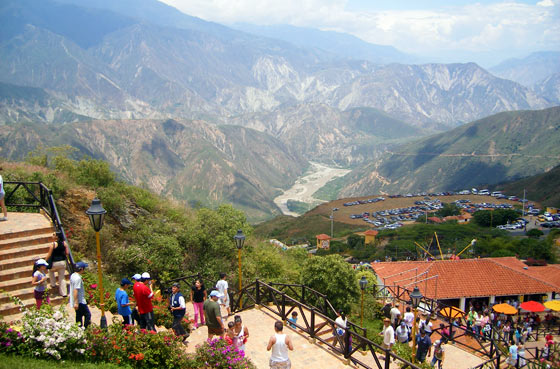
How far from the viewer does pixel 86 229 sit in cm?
1948

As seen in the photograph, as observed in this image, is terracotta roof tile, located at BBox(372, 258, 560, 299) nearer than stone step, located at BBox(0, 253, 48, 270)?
No

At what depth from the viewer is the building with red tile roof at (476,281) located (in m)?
30.1

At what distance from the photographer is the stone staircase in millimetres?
11278

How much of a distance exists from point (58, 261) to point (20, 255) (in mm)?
1784

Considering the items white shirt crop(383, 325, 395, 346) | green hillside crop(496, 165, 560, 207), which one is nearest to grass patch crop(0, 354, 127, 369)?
white shirt crop(383, 325, 395, 346)

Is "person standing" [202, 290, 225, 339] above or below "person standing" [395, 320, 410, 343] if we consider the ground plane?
above

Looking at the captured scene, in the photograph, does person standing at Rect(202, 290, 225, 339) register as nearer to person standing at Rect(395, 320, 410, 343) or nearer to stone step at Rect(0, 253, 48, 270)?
stone step at Rect(0, 253, 48, 270)

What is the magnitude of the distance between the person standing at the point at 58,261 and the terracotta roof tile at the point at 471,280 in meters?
23.3

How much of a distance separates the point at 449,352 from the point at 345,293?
23.5 ft

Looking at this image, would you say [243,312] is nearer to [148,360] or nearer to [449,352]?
[148,360]

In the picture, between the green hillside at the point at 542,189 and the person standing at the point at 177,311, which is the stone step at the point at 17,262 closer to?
the person standing at the point at 177,311

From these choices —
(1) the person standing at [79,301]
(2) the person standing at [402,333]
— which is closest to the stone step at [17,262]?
Answer: (1) the person standing at [79,301]

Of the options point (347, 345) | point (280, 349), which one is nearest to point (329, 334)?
point (347, 345)

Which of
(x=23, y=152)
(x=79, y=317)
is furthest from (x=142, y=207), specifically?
(x=23, y=152)
